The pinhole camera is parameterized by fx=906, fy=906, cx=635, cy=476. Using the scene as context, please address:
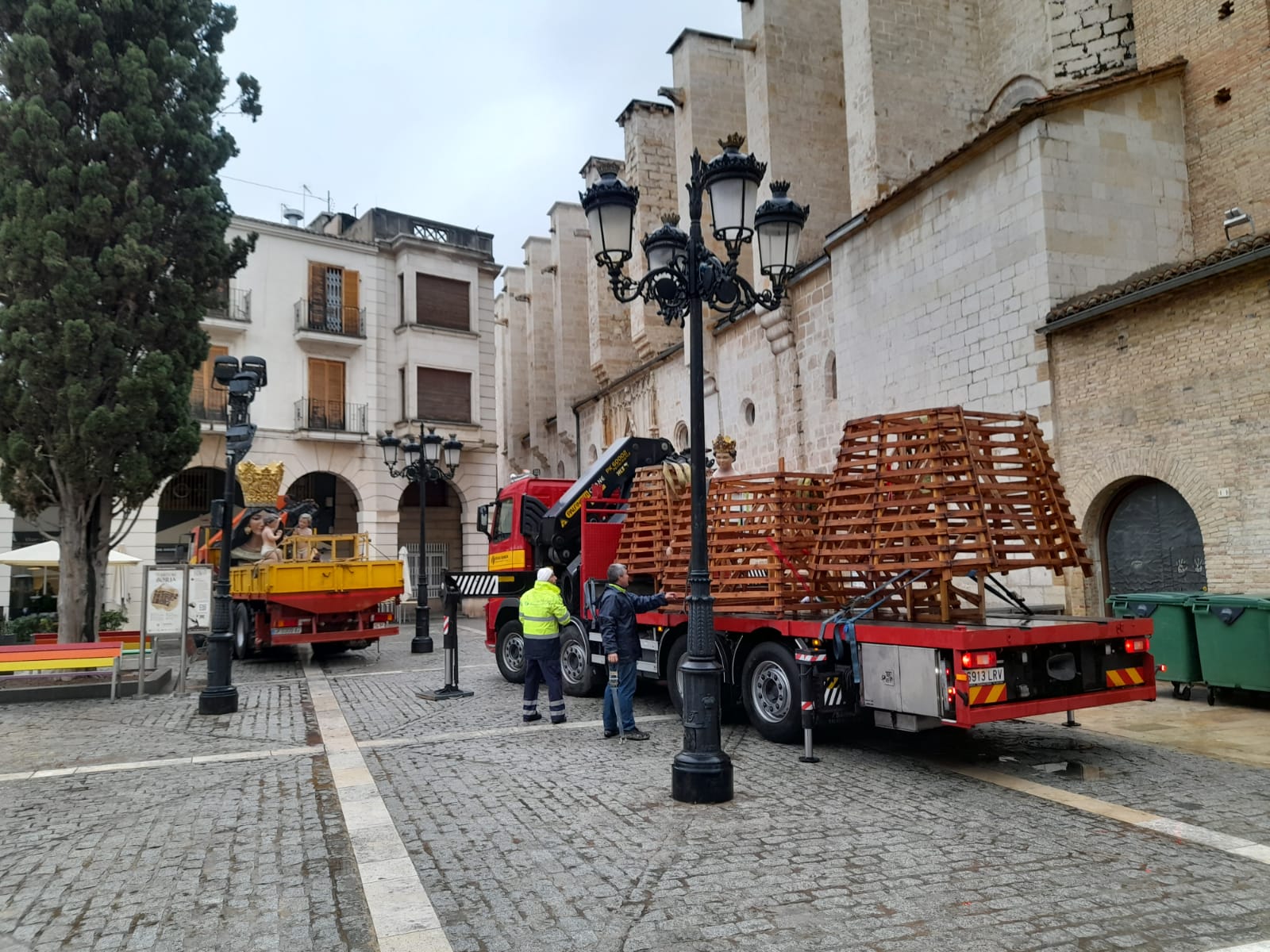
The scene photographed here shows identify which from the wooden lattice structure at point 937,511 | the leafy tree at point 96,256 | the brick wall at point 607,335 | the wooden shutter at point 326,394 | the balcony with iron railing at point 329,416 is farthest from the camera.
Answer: the brick wall at point 607,335

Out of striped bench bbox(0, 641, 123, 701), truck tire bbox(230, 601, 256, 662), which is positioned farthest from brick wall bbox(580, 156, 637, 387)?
striped bench bbox(0, 641, 123, 701)

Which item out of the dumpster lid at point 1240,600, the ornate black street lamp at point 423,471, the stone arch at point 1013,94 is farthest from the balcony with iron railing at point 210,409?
the dumpster lid at point 1240,600

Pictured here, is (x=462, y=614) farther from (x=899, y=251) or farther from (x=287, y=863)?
(x=287, y=863)

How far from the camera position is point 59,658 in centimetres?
1107

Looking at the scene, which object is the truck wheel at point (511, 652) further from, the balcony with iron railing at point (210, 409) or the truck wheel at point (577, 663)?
the balcony with iron railing at point (210, 409)

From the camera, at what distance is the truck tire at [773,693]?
763cm

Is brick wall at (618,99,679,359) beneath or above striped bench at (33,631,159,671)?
above

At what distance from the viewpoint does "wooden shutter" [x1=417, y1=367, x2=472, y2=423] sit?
27.6 metres

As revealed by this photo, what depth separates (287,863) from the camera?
4.94 metres

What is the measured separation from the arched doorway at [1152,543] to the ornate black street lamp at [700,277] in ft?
21.9

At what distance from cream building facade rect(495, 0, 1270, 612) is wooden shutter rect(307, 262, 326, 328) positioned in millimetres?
9244

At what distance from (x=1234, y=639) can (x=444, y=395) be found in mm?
22813

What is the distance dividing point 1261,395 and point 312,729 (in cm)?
1065

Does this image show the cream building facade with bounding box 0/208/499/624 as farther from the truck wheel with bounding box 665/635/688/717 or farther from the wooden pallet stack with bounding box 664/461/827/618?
the wooden pallet stack with bounding box 664/461/827/618
